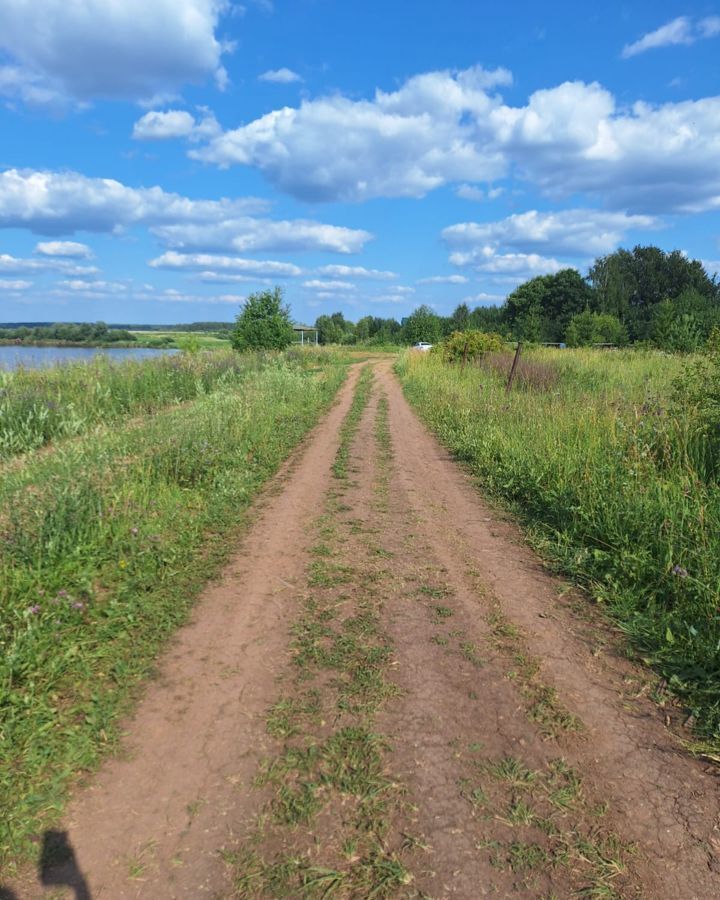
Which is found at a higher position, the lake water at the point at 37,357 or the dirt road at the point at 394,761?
the lake water at the point at 37,357

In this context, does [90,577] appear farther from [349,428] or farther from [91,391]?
[91,391]

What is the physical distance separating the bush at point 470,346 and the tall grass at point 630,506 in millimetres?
13099

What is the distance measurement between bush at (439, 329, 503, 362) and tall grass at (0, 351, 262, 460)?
9921 mm

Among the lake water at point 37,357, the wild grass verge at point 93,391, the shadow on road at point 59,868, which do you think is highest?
the lake water at point 37,357

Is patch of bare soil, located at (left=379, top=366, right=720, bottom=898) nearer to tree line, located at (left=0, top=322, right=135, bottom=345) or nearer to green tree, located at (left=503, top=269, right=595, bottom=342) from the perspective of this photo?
tree line, located at (left=0, top=322, right=135, bottom=345)

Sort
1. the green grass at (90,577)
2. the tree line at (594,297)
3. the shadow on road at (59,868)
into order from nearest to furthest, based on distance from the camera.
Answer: the shadow on road at (59,868) → the green grass at (90,577) → the tree line at (594,297)

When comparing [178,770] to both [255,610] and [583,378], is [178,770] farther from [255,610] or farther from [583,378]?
[583,378]

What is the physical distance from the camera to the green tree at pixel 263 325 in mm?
30562

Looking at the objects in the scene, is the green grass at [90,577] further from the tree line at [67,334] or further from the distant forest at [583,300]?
the distant forest at [583,300]

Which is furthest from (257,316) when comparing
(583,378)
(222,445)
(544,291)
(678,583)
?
(544,291)

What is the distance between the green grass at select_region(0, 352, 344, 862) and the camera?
266 centimetres

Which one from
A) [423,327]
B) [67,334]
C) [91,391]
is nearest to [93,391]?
[91,391]

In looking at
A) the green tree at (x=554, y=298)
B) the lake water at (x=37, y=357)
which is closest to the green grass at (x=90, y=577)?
the lake water at (x=37, y=357)

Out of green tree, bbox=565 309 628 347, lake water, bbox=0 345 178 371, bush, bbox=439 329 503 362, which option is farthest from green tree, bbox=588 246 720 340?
lake water, bbox=0 345 178 371
